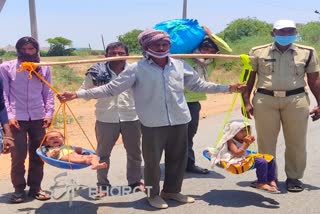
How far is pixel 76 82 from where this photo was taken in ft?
71.6

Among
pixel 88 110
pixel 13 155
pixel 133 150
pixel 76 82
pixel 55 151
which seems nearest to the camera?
pixel 55 151

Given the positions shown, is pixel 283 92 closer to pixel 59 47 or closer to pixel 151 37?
pixel 151 37

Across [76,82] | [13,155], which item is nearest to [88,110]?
[76,82]

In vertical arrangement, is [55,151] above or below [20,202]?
above

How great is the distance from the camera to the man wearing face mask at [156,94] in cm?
480

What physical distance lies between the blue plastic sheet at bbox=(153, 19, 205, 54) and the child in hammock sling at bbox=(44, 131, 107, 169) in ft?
5.94

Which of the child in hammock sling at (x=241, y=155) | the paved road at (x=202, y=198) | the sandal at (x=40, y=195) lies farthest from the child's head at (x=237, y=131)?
the sandal at (x=40, y=195)

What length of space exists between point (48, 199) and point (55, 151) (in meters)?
0.77

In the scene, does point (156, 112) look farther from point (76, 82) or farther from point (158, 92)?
point (76, 82)

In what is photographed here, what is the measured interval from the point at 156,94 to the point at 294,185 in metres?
2.04

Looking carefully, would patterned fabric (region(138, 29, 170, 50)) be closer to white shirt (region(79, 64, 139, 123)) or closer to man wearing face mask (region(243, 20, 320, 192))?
white shirt (region(79, 64, 139, 123))

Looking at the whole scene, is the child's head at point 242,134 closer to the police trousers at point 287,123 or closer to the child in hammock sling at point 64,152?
the police trousers at point 287,123

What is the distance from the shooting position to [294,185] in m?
5.64

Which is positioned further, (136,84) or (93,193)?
(93,193)
